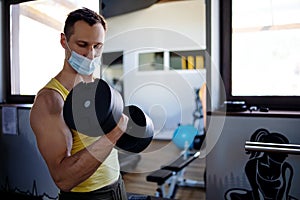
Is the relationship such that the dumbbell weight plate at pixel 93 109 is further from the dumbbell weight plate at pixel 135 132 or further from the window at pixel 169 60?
the window at pixel 169 60

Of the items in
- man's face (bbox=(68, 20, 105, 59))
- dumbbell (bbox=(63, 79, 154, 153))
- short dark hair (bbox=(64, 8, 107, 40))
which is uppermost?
short dark hair (bbox=(64, 8, 107, 40))

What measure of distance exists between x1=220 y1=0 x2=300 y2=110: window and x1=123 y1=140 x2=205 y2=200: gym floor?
2.66ft

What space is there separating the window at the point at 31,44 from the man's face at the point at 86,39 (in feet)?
3.69

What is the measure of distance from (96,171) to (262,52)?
1147 millimetres

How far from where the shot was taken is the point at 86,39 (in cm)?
105

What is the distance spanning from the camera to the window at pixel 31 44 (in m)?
2.17

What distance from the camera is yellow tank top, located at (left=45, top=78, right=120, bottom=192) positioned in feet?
3.25

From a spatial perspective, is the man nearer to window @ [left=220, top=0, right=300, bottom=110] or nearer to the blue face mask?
the blue face mask

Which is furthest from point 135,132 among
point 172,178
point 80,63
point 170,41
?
point 170,41

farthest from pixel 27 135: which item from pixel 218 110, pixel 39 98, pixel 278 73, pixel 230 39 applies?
pixel 278 73

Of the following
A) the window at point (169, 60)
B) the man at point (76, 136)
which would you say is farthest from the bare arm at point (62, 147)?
the window at point (169, 60)

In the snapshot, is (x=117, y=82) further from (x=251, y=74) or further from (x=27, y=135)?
(x=251, y=74)

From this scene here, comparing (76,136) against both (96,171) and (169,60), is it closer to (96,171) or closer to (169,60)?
(96,171)

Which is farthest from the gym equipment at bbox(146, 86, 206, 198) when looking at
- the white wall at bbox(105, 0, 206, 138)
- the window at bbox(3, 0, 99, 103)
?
the window at bbox(3, 0, 99, 103)
